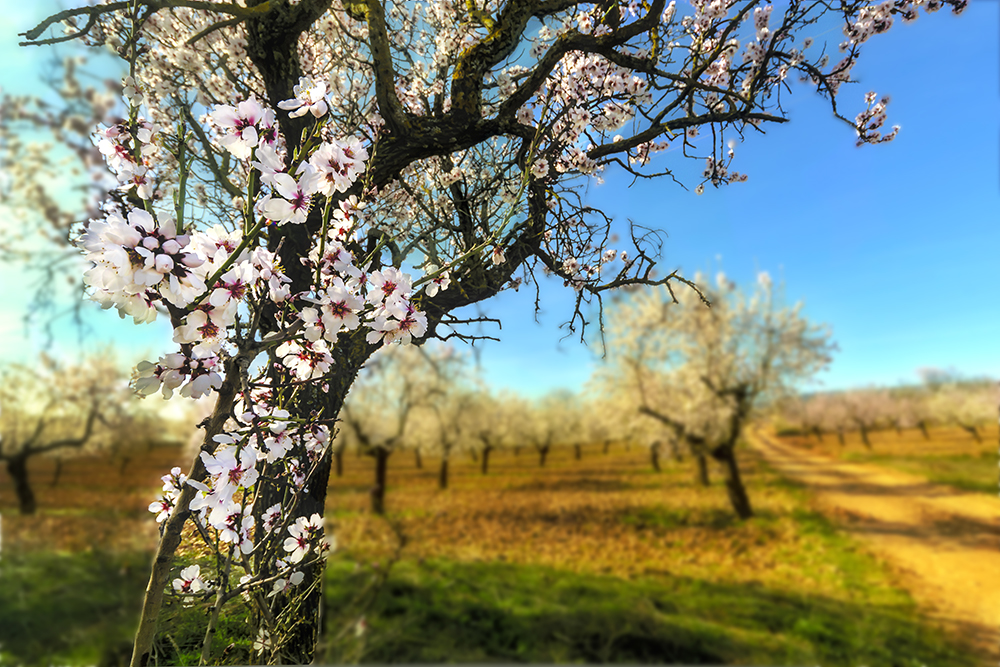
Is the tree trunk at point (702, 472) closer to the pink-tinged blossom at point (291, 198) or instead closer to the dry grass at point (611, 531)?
the dry grass at point (611, 531)

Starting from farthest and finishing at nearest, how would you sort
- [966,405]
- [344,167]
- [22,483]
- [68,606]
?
1. [966,405]
2. [22,483]
3. [68,606]
4. [344,167]

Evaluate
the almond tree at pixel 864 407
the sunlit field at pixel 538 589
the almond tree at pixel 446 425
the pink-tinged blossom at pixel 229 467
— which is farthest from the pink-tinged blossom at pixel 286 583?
the almond tree at pixel 864 407

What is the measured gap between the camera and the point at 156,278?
1.99ft

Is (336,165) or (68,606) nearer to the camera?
(336,165)

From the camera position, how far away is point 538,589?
18.8 ft

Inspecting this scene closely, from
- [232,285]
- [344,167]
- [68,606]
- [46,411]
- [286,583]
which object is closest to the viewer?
[232,285]

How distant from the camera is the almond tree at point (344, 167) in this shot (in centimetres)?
81

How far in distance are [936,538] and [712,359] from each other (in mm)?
4492

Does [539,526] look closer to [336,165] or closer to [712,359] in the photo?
[712,359]

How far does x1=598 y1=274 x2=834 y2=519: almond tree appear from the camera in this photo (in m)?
8.86

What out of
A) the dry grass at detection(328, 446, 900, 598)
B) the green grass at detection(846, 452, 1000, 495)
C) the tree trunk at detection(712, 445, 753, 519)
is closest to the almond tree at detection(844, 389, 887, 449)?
the green grass at detection(846, 452, 1000, 495)

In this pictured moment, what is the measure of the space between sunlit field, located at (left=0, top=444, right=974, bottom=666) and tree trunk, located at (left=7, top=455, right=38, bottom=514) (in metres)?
0.18

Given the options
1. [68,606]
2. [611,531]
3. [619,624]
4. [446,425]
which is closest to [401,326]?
[619,624]

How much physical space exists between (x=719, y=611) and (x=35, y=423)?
368 inches
